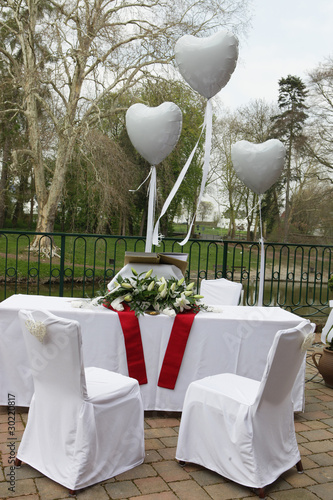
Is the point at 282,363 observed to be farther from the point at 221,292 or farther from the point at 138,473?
the point at 221,292

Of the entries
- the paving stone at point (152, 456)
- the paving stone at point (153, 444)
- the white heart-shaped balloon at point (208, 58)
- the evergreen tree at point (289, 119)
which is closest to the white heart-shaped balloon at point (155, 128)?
the white heart-shaped balloon at point (208, 58)

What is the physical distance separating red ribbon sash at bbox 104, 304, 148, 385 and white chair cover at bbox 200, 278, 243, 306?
4.56 feet

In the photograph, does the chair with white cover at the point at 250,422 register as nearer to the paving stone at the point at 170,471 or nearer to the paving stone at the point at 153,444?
the paving stone at the point at 170,471

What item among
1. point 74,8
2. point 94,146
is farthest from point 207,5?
point 94,146

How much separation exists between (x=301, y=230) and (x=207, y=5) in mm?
11626

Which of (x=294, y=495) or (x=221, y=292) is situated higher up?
(x=221, y=292)

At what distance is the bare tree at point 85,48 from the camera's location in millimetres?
15953

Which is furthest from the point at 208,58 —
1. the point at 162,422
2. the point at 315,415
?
the point at 315,415

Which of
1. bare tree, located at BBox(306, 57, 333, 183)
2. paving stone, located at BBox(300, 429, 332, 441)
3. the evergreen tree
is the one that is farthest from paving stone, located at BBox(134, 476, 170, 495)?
the evergreen tree

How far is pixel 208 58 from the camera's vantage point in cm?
421

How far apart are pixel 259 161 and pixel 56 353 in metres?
3.30

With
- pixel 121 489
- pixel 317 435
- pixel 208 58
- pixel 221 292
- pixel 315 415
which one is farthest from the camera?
pixel 221 292

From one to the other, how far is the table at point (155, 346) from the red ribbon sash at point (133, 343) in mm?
43

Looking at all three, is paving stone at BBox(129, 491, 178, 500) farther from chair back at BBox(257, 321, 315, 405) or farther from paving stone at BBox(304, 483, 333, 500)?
paving stone at BBox(304, 483, 333, 500)
